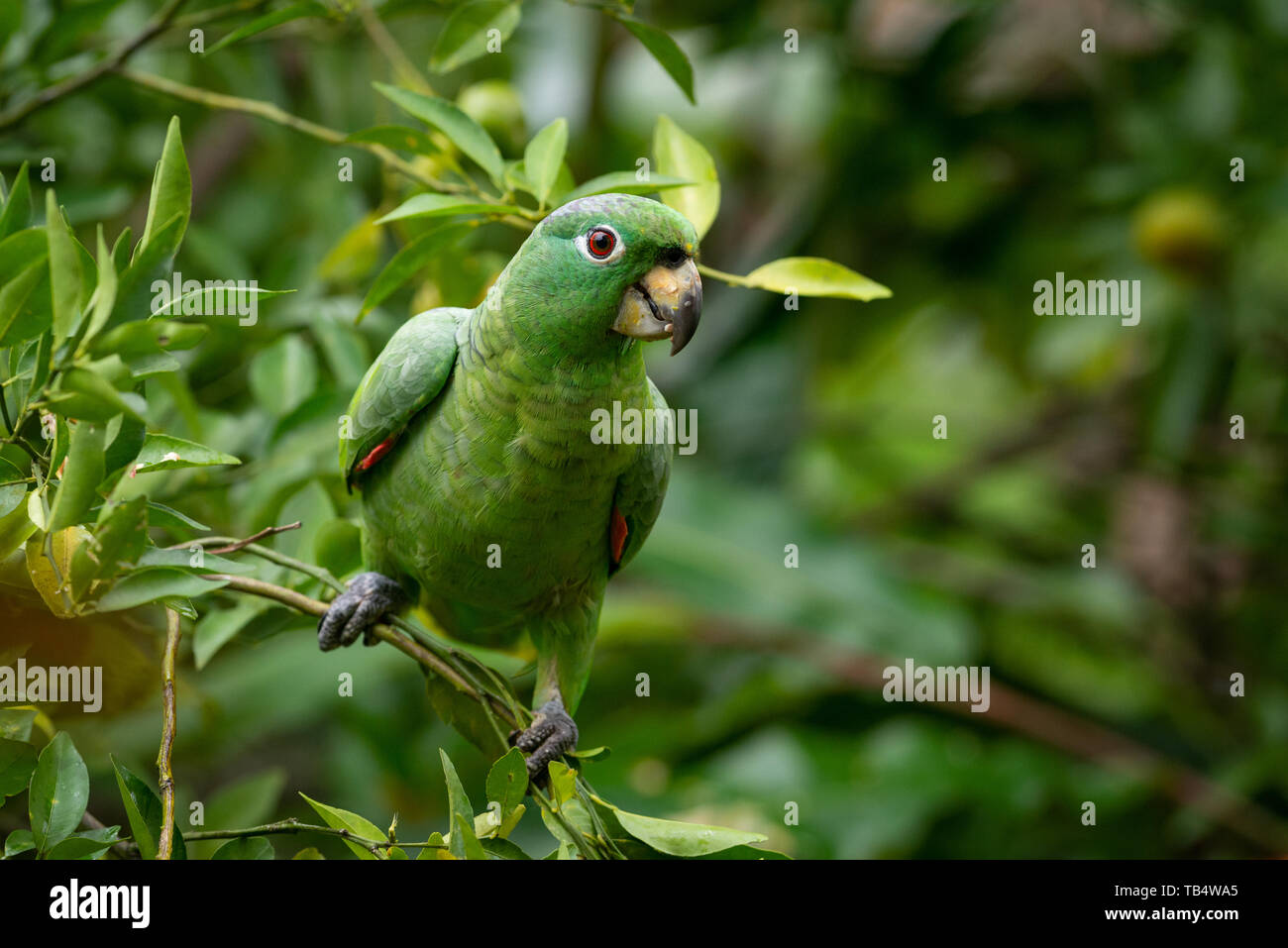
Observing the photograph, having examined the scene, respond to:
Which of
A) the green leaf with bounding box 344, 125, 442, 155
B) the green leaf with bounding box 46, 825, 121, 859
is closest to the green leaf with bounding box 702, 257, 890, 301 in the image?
the green leaf with bounding box 344, 125, 442, 155

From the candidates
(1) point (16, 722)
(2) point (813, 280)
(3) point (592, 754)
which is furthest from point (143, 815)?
(2) point (813, 280)

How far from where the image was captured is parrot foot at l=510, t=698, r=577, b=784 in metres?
1.81

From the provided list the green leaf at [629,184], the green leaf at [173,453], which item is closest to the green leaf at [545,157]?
the green leaf at [629,184]

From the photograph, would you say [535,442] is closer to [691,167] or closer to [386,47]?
[691,167]

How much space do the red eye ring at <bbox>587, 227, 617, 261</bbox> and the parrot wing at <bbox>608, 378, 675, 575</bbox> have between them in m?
0.31

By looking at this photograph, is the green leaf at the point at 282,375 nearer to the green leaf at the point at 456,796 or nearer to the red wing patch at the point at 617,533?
the red wing patch at the point at 617,533

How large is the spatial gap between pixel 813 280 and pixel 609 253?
307 mm

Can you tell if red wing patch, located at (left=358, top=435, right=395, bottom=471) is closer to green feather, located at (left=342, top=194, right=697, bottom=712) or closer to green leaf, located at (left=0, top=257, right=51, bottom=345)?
green feather, located at (left=342, top=194, right=697, bottom=712)

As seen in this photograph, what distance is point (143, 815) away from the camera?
1.46 m

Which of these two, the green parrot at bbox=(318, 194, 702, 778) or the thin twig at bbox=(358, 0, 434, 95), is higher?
the thin twig at bbox=(358, 0, 434, 95)

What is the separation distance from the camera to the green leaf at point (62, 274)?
1.13 metres

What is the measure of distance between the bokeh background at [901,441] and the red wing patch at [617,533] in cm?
92
